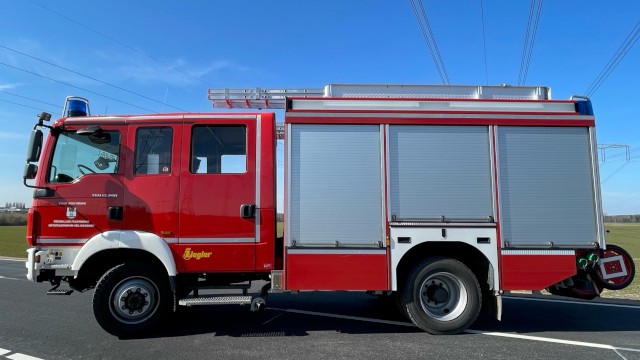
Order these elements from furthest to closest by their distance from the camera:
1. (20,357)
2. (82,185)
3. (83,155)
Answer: (83,155) → (82,185) → (20,357)

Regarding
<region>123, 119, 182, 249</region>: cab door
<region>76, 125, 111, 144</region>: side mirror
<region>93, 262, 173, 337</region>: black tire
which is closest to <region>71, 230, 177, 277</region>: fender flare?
<region>123, 119, 182, 249</region>: cab door

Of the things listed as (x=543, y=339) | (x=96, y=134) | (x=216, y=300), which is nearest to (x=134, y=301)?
(x=216, y=300)

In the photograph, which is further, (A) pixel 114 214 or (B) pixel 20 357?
(A) pixel 114 214

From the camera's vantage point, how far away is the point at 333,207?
5.25 metres

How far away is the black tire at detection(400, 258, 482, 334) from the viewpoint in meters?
5.18

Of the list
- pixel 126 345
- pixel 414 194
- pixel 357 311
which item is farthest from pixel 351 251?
pixel 126 345

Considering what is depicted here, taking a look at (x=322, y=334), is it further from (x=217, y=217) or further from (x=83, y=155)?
(x=83, y=155)

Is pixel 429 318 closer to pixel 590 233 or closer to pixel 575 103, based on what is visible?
pixel 590 233

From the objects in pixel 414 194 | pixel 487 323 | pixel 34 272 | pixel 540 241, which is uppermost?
pixel 414 194

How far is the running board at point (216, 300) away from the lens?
5.02m

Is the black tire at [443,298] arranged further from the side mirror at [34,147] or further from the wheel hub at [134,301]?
the side mirror at [34,147]

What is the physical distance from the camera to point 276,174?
215 inches

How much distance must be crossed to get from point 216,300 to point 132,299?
112cm

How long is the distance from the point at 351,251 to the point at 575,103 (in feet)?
12.4
